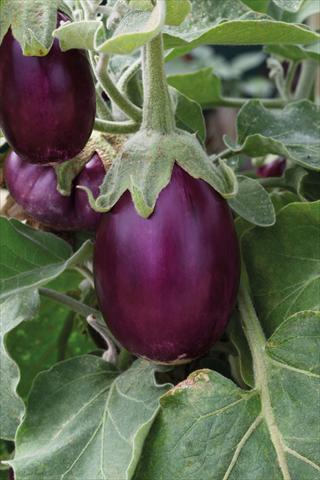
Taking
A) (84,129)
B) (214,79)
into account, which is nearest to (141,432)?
(84,129)

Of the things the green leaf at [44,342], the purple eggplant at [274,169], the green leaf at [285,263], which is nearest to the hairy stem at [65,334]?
the green leaf at [44,342]

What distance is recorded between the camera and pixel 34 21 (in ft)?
1.36

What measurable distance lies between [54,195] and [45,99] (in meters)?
0.16

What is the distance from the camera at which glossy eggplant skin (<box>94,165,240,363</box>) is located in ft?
1.47

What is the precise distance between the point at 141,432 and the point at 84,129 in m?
0.17

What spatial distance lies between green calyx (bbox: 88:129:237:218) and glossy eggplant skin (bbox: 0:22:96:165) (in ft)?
0.12

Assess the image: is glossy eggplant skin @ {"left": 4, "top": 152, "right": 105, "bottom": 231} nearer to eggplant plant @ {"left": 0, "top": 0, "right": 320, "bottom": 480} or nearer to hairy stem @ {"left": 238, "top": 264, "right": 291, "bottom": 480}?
eggplant plant @ {"left": 0, "top": 0, "right": 320, "bottom": 480}

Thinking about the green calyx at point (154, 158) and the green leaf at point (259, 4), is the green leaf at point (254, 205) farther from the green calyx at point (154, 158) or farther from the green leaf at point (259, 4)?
the green leaf at point (259, 4)

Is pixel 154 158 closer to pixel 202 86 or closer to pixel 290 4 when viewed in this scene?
pixel 290 4

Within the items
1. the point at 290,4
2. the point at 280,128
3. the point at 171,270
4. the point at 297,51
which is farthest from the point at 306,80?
the point at 171,270

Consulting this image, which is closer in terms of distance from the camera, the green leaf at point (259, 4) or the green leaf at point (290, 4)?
the green leaf at point (290, 4)

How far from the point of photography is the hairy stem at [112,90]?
0.46 meters

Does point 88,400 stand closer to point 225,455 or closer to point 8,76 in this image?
point 225,455

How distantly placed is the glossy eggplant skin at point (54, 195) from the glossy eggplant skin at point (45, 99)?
4.5 inches
